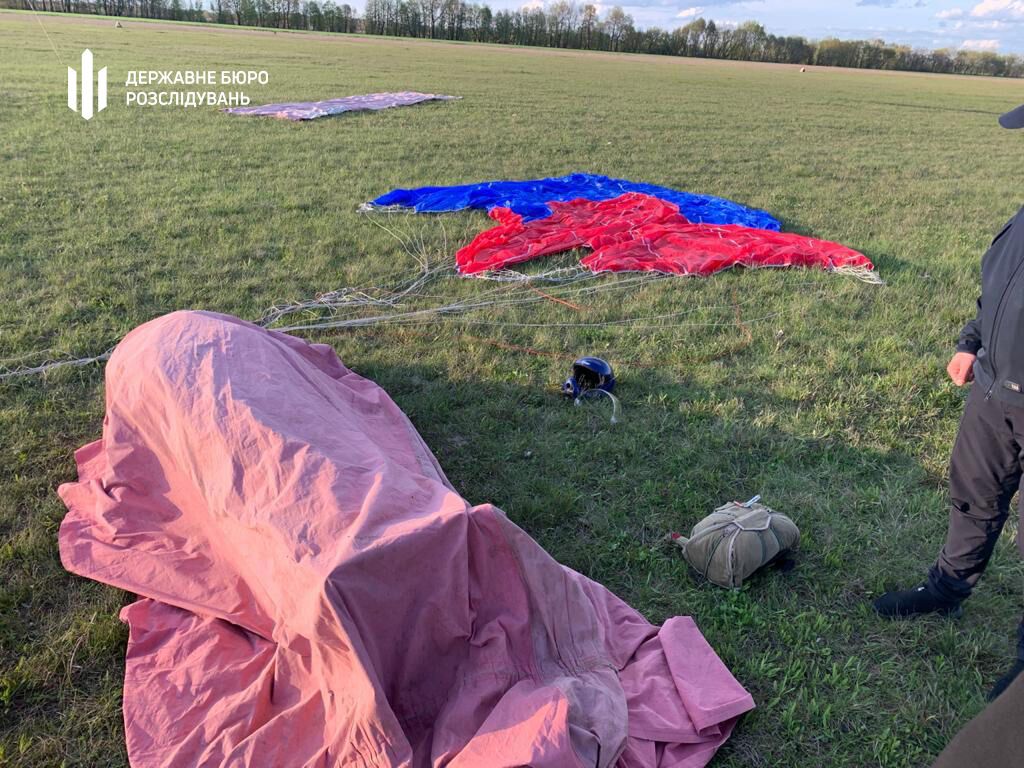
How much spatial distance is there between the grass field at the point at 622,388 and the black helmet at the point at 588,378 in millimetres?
112

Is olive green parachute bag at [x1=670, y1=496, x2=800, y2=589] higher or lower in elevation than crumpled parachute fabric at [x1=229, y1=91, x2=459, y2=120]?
lower

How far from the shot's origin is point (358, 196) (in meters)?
8.73

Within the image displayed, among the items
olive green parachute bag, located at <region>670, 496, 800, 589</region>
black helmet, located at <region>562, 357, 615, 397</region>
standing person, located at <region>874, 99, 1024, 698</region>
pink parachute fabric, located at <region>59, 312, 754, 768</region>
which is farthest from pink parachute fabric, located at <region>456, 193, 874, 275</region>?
standing person, located at <region>874, 99, 1024, 698</region>

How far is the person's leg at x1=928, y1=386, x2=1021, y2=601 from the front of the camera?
2471 millimetres

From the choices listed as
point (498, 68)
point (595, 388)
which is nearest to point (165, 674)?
point (595, 388)

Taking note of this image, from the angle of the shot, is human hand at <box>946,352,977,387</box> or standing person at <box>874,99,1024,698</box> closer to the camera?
standing person at <box>874,99,1024,698</box>

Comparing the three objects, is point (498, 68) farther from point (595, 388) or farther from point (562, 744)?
point (562, 744)

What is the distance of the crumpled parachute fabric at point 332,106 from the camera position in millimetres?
13852

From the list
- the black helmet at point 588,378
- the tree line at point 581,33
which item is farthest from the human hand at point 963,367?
the tree line at point 581,33

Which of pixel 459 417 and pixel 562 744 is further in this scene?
pixel 459 417

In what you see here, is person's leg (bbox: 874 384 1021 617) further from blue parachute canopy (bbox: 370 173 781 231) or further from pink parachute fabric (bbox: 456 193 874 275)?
blue parachute canopy (bbox: 370 173 781 231)

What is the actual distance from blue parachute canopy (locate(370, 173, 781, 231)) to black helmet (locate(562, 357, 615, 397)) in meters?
3.76

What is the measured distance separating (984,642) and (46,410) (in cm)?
481

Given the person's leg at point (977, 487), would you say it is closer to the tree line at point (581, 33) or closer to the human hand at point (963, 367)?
the human hand at point (963, 367)
